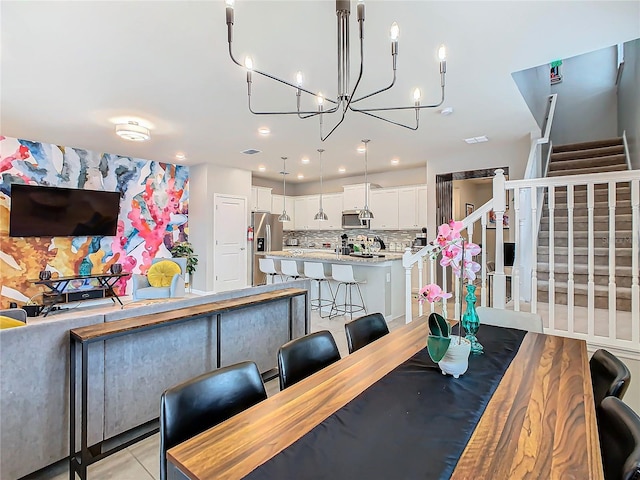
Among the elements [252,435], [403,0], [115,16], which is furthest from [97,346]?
[403,0]

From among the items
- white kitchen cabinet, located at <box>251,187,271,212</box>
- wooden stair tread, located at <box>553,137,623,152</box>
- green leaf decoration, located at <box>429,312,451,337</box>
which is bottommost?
green leaf decoration, located at <box>429,312,451,337</box>

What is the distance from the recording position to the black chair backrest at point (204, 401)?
1.15m

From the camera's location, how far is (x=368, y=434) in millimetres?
1032

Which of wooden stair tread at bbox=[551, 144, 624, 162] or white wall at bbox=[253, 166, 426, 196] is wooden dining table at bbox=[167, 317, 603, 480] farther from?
white wall at bbox=[253, 166, 426, 196]

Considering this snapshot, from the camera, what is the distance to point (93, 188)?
619 centimetres

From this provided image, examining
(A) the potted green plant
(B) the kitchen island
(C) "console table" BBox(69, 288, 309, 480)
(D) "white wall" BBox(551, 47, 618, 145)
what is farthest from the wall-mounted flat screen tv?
(D) "white wall" BBox(551, 47, 618, 145)

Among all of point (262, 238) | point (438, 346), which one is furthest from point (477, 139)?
point (262, 238)

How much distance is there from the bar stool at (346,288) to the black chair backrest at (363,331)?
2.61 meters

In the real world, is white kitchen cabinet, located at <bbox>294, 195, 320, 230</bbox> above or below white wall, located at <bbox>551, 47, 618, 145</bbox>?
below

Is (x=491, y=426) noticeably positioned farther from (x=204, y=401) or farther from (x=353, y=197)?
(x=353, y=197)

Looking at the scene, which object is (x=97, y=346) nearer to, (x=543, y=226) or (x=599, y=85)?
(x=543, y=226)

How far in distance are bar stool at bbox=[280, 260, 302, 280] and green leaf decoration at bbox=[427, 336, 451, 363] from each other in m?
4.15

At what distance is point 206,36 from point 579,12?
2569mm

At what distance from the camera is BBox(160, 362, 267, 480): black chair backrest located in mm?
1146
